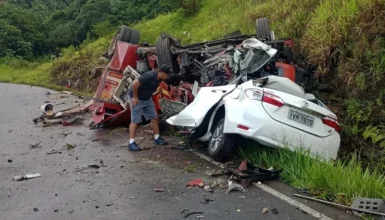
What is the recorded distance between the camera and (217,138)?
6.70m

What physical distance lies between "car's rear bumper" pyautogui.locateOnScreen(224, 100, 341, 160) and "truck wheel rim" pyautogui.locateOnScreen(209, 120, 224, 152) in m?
0.37

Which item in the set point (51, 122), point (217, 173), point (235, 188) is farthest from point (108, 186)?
point (51, 122)

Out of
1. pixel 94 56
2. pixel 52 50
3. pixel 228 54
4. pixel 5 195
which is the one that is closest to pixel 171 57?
pixel 228 54

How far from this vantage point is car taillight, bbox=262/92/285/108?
606 cm

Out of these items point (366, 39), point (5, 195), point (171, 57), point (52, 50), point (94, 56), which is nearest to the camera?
point (5, 195)

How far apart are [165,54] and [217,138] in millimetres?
3311

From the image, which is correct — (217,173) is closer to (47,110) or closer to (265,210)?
(265,210)

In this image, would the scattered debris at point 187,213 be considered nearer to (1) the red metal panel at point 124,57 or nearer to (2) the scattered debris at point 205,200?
(2) the scattered debris at point 205,200

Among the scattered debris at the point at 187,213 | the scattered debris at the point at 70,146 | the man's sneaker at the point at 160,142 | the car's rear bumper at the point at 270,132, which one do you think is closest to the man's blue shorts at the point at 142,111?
the man's sneaker at the point at 160,142

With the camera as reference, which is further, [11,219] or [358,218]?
[11,219]

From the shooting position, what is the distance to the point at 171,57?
9578 mm

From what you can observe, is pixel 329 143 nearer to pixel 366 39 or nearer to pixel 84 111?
pixel 366 39

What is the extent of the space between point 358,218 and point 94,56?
2205cm

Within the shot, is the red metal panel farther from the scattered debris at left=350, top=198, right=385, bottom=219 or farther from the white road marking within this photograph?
the scattered debris at left=350, top=198, right=385, bottom=219
